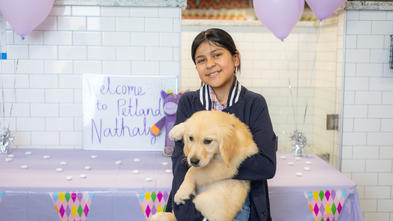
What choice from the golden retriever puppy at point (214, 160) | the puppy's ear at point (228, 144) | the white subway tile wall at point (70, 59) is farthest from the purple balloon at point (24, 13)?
the puppy's ear at point (228, 144)

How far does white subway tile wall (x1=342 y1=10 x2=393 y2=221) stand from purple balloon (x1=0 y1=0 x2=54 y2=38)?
1700mm

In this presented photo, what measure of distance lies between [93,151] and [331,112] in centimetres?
144

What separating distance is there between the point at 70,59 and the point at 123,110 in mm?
424

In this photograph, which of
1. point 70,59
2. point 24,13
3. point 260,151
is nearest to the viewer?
point 260,151

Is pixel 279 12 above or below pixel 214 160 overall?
above

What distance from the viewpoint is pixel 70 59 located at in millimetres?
2436

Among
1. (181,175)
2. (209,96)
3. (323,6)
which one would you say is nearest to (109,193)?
(181,175)

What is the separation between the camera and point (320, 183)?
1.88 m

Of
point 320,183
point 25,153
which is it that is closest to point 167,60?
point 25,153

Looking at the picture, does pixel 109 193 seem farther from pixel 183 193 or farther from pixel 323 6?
pixel 323 6

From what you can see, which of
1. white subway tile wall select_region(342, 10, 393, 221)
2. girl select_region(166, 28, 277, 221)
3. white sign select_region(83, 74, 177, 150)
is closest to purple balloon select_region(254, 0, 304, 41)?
white subway tile wall select_region(342, 10, 393, 221)

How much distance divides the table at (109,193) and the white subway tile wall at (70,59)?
50cm

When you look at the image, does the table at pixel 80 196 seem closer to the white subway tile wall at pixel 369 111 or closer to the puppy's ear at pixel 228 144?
the puppy's ear at pixel 228 144

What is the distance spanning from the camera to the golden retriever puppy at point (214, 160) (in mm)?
1176
